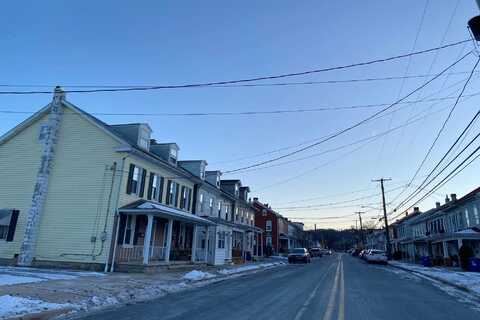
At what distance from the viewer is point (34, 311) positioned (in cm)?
804

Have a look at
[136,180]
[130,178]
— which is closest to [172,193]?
[136,180]

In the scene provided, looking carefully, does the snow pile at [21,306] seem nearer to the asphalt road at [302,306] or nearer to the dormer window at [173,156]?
the asphalt road at [302,306]

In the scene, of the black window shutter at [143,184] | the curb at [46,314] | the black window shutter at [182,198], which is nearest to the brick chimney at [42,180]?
the black window shutter at [143,184]

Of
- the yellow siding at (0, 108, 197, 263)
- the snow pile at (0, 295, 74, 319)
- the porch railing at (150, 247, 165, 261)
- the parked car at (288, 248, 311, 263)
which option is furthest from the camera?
the parked car at (288, 248, 311, 263)

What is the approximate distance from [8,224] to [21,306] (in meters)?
15.6

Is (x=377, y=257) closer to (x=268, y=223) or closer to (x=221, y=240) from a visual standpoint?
(x=221, y=240)

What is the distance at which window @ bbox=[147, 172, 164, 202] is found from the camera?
23698mm

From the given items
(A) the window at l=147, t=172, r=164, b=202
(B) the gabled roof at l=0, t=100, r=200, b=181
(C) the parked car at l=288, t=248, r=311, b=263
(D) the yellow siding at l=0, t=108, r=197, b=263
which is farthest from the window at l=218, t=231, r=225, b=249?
(C) the parked car at l=288, t=248, r=311, b=263

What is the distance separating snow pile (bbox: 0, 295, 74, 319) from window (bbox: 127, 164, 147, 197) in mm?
12531

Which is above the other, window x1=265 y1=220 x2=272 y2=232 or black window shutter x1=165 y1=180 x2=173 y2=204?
window x1=265 y1=220 x2=272 y2=232

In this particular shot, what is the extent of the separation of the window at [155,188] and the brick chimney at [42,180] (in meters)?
6.07

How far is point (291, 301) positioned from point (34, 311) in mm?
6721

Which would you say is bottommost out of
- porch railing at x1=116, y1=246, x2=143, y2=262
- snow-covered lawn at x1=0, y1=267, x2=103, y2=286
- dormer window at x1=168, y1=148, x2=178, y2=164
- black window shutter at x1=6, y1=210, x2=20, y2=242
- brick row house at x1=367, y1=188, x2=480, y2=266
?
snow-covered lawn at x1=0, y1=267, x2=103, y2=286

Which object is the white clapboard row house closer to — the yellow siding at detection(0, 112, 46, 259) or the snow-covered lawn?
the yellow siding at detection(0, 112, 46, 259)
